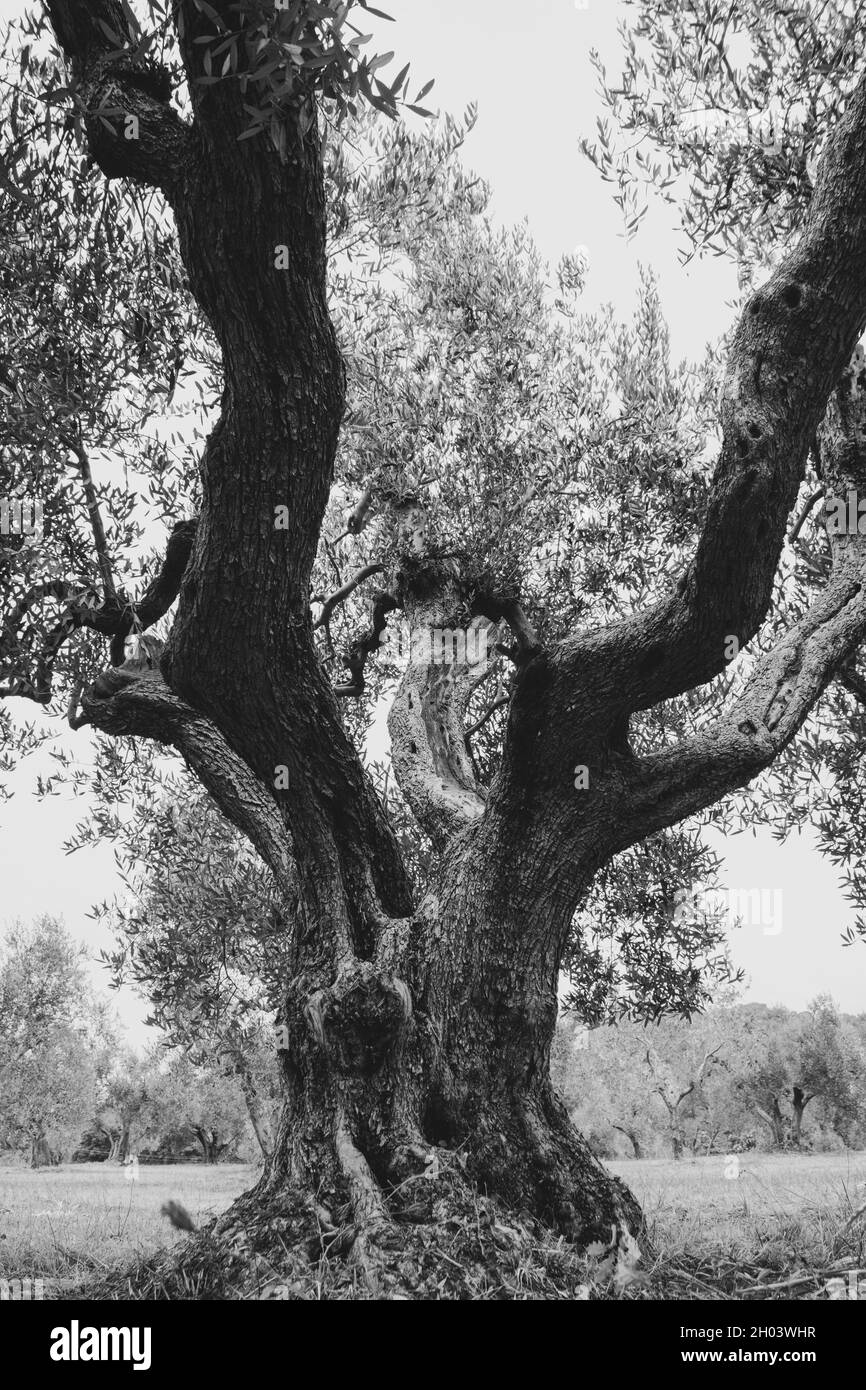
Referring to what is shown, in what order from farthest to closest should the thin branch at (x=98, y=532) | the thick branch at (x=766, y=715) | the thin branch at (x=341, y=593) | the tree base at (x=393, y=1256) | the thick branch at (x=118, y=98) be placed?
1. the thin branch at (x=341, y=593)
2. the thin branch at (x=98, y=532)
3. the thick branch at (x=766, y=715)
4. the tree base at (x=393, y=1256)
5. the thick branch at (x=118, y=98)

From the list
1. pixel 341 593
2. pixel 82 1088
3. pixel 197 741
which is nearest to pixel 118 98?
pixel 197 741

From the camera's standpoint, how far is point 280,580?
5.62 metres

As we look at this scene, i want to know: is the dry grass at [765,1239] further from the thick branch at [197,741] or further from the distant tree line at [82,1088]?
the distant tree line at [82,1088]

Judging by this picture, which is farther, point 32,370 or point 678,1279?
point 32,370

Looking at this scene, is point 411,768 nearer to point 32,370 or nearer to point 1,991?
point 32,370

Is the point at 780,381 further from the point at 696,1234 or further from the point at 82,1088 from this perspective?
the point at 82,1088

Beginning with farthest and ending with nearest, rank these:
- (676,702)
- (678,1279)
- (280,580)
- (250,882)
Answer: (676,702) → (250,882) → (678,1279) → (280,580)

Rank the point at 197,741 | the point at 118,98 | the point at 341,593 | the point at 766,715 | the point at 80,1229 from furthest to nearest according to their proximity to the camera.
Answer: the point at 341,593 < the point at 80,1229 < the point at 197,741 < the point at 766,715 < the point at 118,98

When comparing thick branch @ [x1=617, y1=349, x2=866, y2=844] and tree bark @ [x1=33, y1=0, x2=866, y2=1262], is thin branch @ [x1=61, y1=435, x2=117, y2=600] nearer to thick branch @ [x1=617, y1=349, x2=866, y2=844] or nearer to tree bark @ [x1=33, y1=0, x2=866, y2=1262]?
tree bark @ [x1=33, y1=0, x2=866, y2=1262]

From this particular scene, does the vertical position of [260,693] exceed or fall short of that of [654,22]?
it falls short

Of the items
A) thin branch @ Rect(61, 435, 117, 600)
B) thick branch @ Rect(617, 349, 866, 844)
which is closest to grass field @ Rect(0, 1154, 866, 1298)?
thick branch @ Rect(617, 349, 866, 844)

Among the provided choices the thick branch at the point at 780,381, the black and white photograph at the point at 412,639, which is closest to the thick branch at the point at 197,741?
the black and white photograph at the point at 412,639

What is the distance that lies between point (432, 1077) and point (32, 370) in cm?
536
